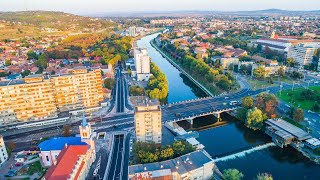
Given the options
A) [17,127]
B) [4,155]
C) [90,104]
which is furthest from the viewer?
[90,104]

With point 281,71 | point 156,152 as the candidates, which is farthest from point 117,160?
point 281,71

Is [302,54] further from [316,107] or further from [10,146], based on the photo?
[10,146]

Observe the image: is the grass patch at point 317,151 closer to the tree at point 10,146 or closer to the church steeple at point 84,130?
the church steeple at point 84,130

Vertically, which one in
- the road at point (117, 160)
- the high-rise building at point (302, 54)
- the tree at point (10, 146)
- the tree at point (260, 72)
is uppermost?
the high-rise building at point (302, 54)

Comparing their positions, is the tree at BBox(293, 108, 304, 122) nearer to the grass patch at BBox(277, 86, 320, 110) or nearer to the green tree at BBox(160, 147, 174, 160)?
the grass patch at BBox(277, 86, 320, 110)

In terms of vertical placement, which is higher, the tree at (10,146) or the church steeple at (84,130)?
the church steeple at (84,130)

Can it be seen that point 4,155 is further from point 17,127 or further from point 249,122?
point 249,122

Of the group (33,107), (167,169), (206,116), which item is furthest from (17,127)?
(206,116)

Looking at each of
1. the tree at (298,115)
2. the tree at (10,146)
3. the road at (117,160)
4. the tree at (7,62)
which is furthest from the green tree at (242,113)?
the tree at (7,62)
